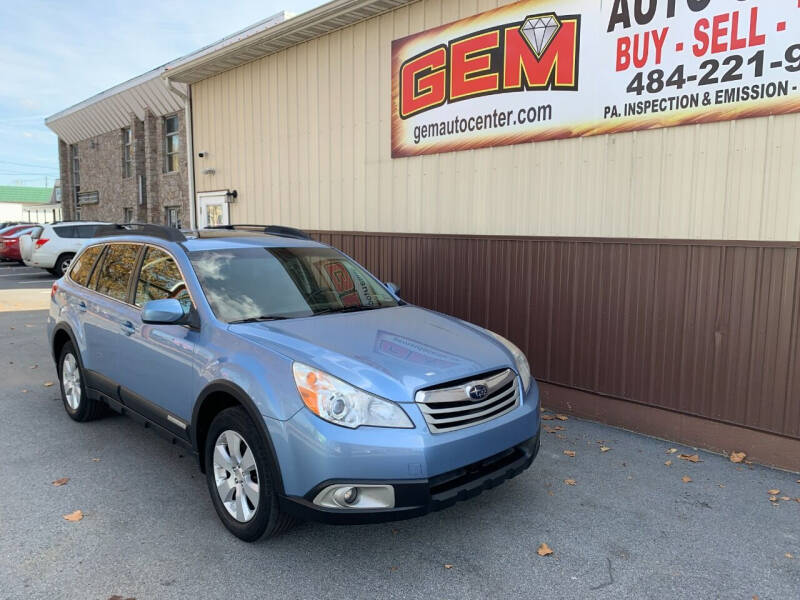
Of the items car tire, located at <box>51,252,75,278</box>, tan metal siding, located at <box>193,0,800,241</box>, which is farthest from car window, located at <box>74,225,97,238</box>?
tan metal siding, located at <box>193,0,800,241</box>

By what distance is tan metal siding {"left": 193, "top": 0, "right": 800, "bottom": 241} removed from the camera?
471 centimetres

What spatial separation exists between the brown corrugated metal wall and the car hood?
2019mm

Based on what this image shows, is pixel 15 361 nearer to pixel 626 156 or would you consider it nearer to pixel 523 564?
pixel 523 564

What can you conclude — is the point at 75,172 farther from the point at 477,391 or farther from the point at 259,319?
the point at 477,391

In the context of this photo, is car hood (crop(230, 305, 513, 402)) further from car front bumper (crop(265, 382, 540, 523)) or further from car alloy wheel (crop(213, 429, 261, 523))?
car alloy wheel (crop(213, 429, 261, 523))

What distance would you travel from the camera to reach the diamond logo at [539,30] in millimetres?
5672

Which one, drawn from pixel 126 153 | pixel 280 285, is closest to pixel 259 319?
pixel 280 285

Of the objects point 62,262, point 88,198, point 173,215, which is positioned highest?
point 88,198

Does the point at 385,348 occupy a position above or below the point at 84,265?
below

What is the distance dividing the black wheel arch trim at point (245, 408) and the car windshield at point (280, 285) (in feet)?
1.52

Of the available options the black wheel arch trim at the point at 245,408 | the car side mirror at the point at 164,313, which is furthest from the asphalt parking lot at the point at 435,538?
the car side mirror at the point at 164,313

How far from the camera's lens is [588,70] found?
5.48 meters

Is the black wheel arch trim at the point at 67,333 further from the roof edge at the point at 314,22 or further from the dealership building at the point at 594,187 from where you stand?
the roof edge at the point at 314,22

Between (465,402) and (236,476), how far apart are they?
4.55 feet
